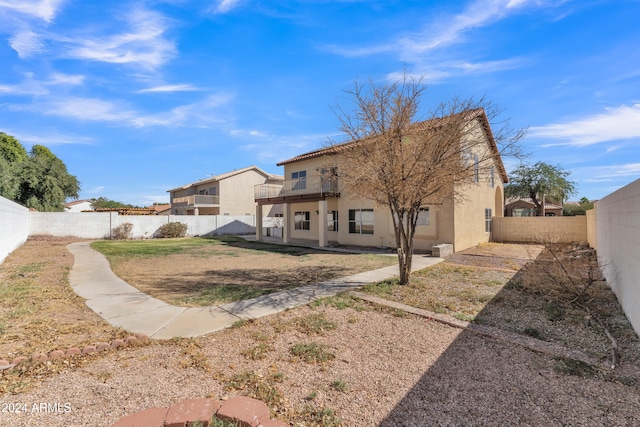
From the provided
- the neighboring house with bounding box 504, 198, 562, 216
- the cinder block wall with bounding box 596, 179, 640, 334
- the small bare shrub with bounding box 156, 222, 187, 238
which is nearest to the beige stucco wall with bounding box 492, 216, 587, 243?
the cinder block wall with bounding box 596, 179, 640, 334

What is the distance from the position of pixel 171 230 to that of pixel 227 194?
10325 millimetres

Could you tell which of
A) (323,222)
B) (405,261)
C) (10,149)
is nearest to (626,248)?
(405,261)

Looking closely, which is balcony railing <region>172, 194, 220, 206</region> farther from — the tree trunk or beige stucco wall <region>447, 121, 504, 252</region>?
the tree trunk

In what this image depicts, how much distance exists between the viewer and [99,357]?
13.9ft

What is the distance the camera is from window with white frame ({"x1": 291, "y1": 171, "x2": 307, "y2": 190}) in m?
21.9

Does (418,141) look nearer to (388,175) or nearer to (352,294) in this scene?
(388,175)

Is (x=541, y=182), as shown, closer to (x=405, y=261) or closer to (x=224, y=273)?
(x=405, y=261)

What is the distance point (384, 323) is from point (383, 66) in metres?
7.35

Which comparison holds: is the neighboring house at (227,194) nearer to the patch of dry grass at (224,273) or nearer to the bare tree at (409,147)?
the patch of dry grass at (224,273)

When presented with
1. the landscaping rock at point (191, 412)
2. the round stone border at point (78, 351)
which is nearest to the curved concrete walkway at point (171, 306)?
the round stone border at point (78, 351)

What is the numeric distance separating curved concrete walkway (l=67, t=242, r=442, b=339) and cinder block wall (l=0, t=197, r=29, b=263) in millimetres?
5517

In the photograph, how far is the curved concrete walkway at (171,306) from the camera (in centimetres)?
545

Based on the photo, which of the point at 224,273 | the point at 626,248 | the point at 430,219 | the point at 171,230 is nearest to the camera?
the point at 626,248

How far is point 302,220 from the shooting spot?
23844 mm
